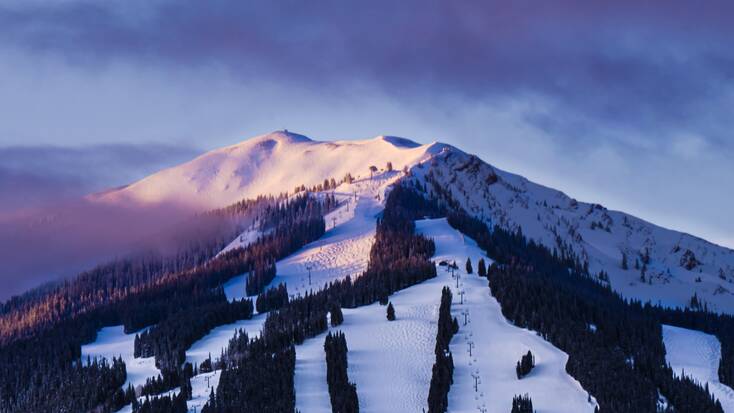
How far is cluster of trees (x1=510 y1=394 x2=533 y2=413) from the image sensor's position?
600ft

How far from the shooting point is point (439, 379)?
650 ft

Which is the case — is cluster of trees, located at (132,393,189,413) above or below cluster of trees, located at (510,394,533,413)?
below

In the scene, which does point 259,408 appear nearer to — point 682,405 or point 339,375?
point 339,375

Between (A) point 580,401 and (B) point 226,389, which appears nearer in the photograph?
(A) point 580,401

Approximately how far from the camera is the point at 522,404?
18462 cm

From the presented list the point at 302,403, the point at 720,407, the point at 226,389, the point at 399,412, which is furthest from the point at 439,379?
the point at 720,407

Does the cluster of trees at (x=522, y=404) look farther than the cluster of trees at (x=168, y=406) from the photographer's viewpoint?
No

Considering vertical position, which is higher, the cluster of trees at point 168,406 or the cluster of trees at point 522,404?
the cluster of trees at point 522,404

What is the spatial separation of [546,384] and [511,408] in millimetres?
9404

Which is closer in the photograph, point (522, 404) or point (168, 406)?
point (522, 404)

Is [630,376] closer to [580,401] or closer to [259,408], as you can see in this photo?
[580,401]

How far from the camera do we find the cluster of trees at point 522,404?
600ft

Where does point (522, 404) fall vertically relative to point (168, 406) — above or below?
above

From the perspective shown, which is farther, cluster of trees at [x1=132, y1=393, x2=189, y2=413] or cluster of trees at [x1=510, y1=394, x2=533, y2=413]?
cluster of trees at [x1=132, y1=393, x2=189, y2=413]
